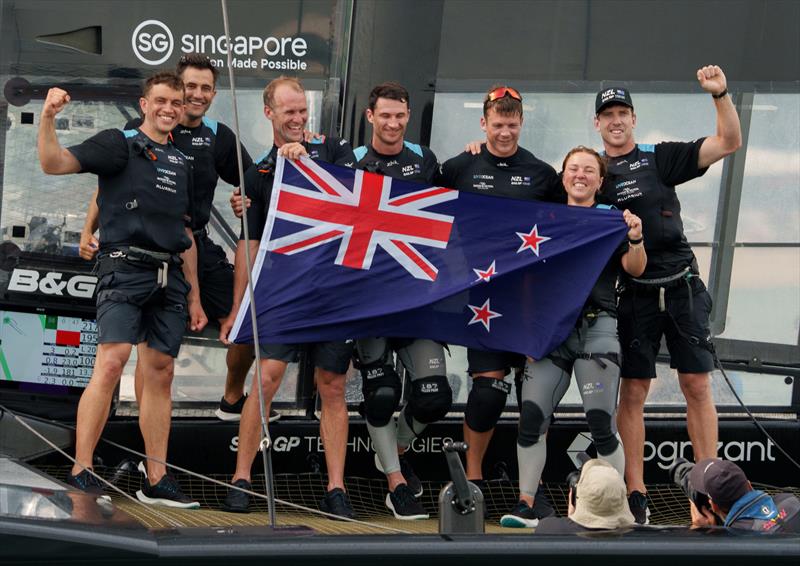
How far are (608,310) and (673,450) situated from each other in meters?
1.45

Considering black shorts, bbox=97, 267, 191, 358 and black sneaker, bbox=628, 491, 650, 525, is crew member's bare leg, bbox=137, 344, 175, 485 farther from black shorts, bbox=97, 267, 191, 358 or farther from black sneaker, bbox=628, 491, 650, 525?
black sneaker, bbox=628, 491, 650, 525

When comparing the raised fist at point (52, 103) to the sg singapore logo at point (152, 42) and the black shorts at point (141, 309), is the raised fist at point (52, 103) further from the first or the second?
the sg singapore logo at point (152, 42)

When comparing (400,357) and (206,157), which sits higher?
(206,157)

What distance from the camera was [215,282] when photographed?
7.98 meters

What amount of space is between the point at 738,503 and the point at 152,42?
4409 mm

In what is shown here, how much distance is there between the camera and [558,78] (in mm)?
8539

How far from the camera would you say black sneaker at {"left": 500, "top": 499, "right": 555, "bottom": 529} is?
23.7 ft

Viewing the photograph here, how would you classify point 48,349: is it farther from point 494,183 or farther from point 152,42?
point 494,183

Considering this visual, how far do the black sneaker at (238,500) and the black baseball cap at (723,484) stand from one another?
8.41 feet

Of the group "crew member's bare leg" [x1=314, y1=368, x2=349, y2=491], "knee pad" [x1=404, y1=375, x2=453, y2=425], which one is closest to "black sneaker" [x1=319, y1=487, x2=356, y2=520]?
"crew member's bare leg" [x1=314, y1=368, x2=349, y2=491]

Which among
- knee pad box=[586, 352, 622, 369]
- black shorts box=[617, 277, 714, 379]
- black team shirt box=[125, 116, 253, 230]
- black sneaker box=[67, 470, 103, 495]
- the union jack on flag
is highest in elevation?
black team shirt box=[125, 116, 253, 230]

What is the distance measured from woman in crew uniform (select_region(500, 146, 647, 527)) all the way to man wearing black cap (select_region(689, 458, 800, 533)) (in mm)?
1526

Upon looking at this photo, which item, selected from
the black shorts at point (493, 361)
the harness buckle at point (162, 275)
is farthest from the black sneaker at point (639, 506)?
the harness buckle at point (162, 275)

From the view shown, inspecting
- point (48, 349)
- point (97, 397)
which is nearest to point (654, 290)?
point (97, 397)
